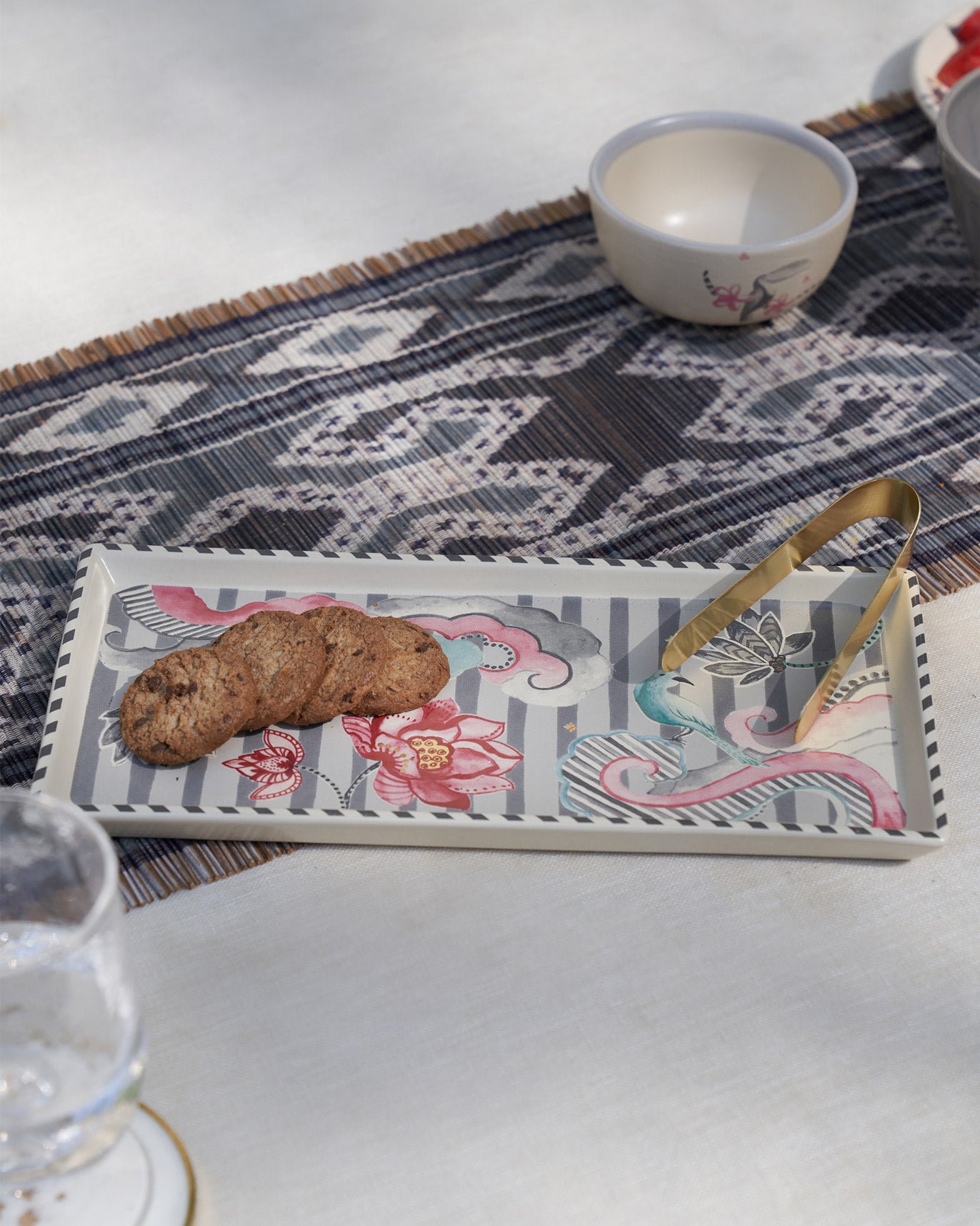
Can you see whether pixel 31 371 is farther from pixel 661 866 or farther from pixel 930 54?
pixel 930 54

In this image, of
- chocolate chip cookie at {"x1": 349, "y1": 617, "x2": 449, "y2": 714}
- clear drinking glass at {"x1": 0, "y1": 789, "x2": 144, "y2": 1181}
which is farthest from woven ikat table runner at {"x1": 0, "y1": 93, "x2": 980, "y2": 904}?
clear drinking glass at {"x1": 0, "y1": 789, "x2": 144, "y2": 1181}

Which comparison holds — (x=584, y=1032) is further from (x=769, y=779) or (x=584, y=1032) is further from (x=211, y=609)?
(x=211, y=609)

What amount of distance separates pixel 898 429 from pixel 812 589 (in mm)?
197

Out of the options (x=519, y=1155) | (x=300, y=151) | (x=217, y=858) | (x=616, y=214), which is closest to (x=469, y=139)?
(x=300, y=151)

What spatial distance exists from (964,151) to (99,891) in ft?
2.59

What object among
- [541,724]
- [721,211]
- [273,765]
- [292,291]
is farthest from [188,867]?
[721,211]

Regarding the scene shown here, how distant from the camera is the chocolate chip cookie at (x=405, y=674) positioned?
64cm

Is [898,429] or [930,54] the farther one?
[930,54]

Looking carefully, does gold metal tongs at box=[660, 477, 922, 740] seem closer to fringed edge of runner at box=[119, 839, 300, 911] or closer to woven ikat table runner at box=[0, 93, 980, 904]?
woven ikat table runner at box=[0, 93, 980, 904]

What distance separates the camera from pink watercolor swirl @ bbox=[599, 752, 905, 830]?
606mm

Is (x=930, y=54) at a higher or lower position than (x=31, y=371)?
higher

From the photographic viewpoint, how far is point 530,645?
2.21 feet

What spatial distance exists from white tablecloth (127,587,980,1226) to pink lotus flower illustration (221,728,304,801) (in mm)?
33

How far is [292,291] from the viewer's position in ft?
3.05
